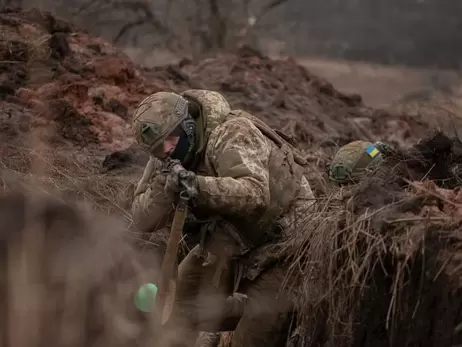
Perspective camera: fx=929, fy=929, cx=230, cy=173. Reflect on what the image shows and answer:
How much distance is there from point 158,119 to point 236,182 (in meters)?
0.61

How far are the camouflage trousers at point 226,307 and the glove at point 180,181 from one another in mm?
765

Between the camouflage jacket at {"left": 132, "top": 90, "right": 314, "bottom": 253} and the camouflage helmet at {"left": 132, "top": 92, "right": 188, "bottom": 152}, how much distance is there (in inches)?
6.9

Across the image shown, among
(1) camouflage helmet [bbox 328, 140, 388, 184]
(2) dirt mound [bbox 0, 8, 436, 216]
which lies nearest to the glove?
(1) camouflage helmet [bbox 328, 140, 388, 184]

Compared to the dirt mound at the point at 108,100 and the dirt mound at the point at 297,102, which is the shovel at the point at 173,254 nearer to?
the dirt mound at the point at 108,100

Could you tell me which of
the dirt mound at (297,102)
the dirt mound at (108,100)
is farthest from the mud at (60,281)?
the dirt mound at (297,102)

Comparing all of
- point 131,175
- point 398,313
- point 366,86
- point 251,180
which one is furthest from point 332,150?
point 366,86

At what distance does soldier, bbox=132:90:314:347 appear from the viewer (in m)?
5.43

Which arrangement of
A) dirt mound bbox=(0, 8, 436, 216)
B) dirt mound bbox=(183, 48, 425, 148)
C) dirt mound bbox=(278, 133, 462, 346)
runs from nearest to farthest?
dirt mound bbox=(278, 133, 462, 346) < dirt mound bbox=(0, 8, 436, 216) < dirt mound bbox=(183, 48, 425, 148)

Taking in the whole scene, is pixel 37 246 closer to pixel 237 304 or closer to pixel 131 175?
pixel 237 304

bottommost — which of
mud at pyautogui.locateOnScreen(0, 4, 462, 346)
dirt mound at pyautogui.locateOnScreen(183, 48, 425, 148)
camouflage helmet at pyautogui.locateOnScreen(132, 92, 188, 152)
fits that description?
dirt mound at pyautogui.locateOnScreen(183, 48, 425, 148)

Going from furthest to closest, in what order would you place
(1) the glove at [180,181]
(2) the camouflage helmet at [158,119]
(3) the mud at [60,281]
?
A: (2) the camouflage helmet at [158,119] → (1) the glove at [180,181] → (3) the mud at [60,281]

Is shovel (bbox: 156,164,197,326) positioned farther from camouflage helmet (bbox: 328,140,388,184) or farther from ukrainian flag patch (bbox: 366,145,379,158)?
ukrainian flag patch (bbox: 366,145,379,158)

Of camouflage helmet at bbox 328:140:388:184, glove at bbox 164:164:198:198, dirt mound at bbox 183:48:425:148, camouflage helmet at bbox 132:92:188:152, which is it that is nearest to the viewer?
glove at bbox 164:164:198:198

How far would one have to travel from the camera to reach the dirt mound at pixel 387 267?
450 centimetres
